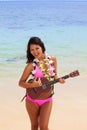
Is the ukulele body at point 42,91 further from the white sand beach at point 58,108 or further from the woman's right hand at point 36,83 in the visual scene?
the white sand beach at point 58,108

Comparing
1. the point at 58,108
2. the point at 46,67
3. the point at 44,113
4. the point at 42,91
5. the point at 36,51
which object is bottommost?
the point at 58,108

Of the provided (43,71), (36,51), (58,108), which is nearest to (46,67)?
(43,71)

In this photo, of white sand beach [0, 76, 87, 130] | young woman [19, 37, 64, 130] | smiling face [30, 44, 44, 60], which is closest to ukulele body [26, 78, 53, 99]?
young woman [19, 37, 64, 130]

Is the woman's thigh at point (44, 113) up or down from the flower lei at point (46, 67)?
down

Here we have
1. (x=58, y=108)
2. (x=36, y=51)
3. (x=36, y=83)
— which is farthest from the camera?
(x=58, y=108)

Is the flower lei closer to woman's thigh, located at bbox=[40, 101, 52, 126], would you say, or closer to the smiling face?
the smiling face

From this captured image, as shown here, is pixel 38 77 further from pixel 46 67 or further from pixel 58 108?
pixel 58 108

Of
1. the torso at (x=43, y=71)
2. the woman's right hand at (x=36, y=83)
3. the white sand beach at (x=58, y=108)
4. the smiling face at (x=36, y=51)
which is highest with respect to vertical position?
the smiling face at (x=36, y=51)

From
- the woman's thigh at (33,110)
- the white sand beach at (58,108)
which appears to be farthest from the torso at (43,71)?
the white sand beach at (58,108)

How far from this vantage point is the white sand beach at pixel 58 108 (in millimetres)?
6023

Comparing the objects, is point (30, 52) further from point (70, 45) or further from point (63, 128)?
point (70, 45)

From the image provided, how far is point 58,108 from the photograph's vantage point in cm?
678

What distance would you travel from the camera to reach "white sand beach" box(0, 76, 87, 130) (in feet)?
19.8

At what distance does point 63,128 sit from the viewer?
588cm
